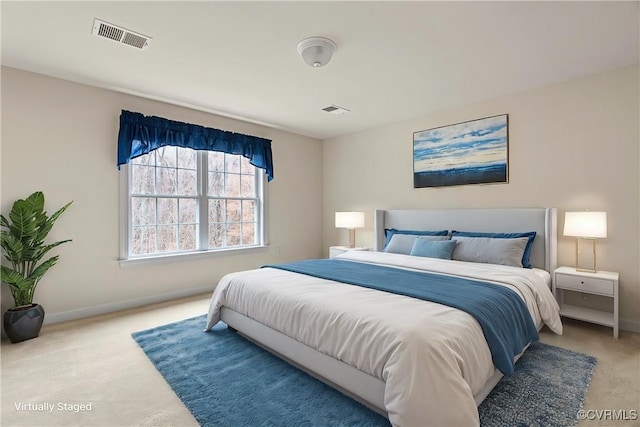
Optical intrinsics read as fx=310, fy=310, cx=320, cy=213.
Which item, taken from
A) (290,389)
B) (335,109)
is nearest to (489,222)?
(335,109)

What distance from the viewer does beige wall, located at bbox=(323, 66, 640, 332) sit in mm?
2934

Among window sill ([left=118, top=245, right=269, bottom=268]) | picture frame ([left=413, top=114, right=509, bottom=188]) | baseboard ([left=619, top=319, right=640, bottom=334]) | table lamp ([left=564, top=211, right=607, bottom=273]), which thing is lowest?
baseboard ([left=619, top=319, right=640, bottom=334])

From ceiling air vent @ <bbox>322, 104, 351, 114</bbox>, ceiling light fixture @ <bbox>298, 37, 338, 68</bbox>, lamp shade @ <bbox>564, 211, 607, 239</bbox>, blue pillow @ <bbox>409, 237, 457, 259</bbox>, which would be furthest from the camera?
ceiling air vent @ <bbox>322, 104, 351, 114</bbox>

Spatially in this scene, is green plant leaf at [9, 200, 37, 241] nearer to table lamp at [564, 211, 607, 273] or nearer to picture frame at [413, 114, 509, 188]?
picture frame at [413, 114, 509, 188]

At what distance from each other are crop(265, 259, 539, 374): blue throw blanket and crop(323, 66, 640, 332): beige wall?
1620 mm

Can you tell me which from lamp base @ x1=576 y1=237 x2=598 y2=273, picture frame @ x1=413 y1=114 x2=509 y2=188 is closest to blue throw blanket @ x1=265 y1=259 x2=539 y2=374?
lamp base @ x1=576 y1=237 x2=598 y2=273

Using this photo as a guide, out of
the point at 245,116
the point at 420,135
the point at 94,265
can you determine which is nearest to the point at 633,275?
the point at 420,135

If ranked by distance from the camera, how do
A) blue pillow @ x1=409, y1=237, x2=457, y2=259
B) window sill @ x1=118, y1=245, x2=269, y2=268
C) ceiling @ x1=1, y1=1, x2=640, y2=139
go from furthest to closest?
window sill @ x1=118, y1=245, x2=269, y2=268 < blue pillow @ x1=409, y1=237, x2=457, y2=259 < ceiling @ x1=1, y1=1, x2=640, y2=139

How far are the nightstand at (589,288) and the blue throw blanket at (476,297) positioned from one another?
1.10 metres

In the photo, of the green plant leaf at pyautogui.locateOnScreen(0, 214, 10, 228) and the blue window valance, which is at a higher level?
the blue window valance

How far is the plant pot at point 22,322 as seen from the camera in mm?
2707

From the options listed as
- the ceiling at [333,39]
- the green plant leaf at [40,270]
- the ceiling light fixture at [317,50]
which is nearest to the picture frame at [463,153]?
the ceiling at [333,39]

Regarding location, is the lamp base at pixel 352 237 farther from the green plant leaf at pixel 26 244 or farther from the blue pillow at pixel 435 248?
the green plant leaf at pixel 26 244

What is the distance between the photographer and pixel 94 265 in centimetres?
342
